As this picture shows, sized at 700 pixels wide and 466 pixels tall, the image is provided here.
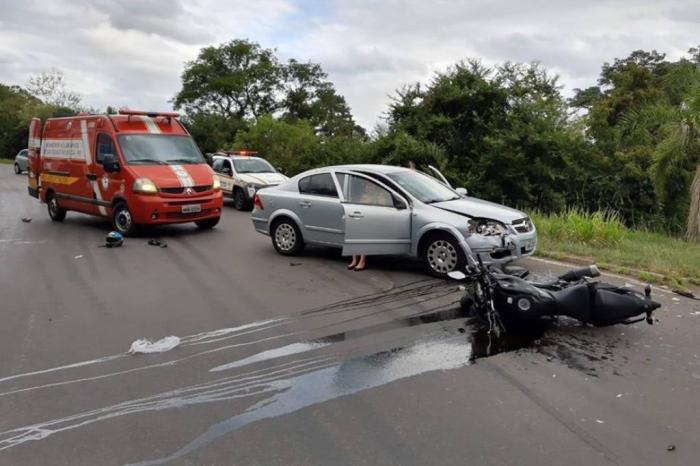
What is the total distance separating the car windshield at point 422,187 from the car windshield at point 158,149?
560 centimetres

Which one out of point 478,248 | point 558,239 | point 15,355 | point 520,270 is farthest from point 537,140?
point 15,355

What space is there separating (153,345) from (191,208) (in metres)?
7.08

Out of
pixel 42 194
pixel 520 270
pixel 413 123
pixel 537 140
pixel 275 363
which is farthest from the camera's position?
pixel 413 123

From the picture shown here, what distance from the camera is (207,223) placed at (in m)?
13.2

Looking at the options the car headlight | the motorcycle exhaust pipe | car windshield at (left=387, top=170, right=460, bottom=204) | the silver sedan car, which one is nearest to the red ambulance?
the silver sedan car

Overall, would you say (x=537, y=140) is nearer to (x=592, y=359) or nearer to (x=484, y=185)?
(x=484, y=185)

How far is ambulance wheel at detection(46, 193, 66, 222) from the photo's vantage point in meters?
14.4

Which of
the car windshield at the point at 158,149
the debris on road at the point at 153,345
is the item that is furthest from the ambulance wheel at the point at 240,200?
the debris on road at the point at 153,345

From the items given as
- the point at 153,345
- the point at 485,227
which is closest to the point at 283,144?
the point at 485,227

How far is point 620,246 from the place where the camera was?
10258 mm

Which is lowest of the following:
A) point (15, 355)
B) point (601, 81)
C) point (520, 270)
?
point (15, 355)

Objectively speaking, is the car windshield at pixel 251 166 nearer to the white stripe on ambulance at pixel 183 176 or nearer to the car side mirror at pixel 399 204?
the white stripe on ambulance at pixel 183 176

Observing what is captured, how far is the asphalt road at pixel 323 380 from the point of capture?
11.9ft

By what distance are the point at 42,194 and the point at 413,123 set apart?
35.8 ft
